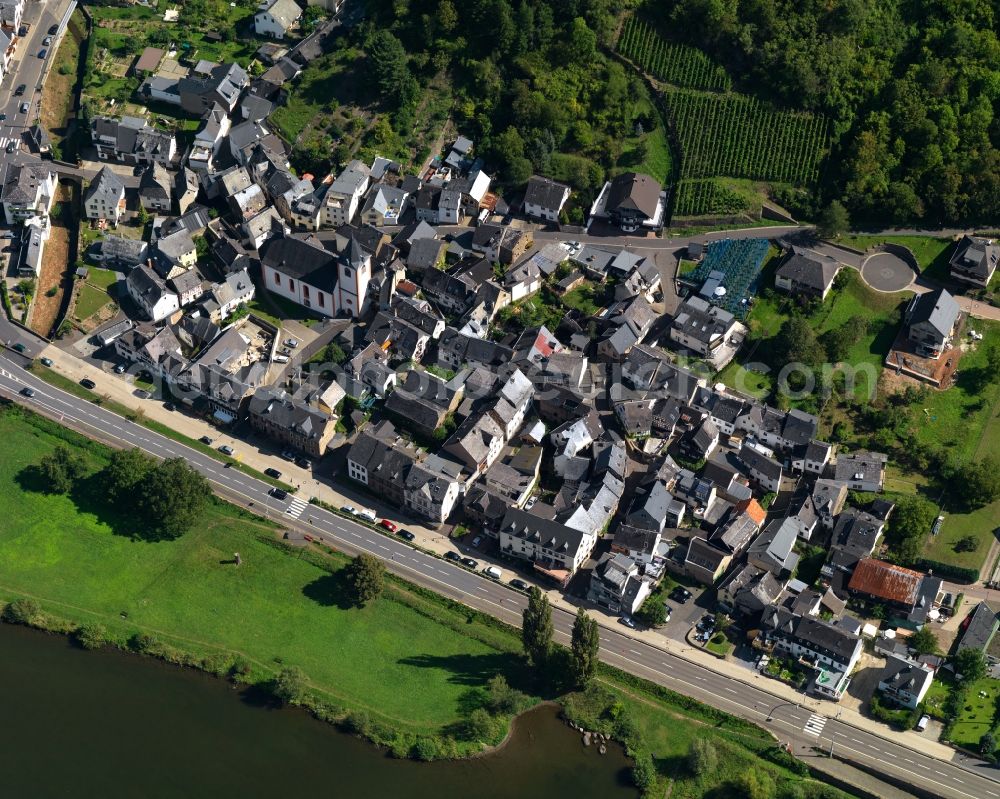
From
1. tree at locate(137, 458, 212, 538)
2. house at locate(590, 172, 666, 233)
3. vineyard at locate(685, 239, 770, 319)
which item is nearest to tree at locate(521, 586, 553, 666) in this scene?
tree at locate(137, 458, 212, 538)

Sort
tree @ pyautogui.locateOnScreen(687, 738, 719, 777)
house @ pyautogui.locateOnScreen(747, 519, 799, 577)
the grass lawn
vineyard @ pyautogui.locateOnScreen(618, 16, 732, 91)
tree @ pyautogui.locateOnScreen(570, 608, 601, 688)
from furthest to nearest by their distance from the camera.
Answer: vineyard @ pyautogui.locateOnScreen(618, 16, 732, 91), house @ pyautogui.locateOnScreen(747, 519, 799, 577), the grass lawn, tree @ pyautogui.locateOnScreen(570, 608, 601, 688), tree @ pyautogui.locateOnScreen(687, 738, 719, 777)

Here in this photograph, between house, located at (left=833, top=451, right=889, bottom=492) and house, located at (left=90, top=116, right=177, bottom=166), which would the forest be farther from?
house, located at (left=90, top=116, right=177, bottom=166)

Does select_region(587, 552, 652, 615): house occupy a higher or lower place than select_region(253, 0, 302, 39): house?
lower

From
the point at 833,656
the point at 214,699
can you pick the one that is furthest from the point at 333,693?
the point at 833,656

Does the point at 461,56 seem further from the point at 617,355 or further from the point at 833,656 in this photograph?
the point at 833,656

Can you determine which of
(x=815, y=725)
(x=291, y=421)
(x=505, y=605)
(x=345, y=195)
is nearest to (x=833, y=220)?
(x=345, y=195)

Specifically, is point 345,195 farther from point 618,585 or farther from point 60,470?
point 618,585

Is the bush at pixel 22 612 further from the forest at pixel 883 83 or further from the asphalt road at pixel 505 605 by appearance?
the forest at pixel 883 83
